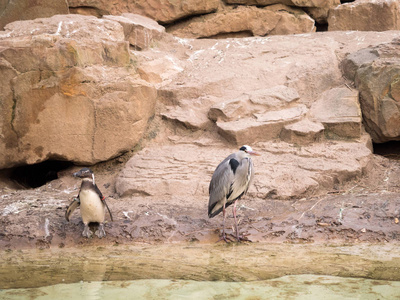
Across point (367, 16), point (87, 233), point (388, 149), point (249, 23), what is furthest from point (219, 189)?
point (249, 23)

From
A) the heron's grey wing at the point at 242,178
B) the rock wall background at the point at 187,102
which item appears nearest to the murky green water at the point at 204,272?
the heron's grey wing at the point at 242,178

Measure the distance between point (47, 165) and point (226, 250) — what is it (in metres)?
3.65

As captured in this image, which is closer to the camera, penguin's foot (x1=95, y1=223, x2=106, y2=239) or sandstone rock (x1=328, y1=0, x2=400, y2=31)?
penguin's foot (x1=95, y1=223, x2=106, y2=239)

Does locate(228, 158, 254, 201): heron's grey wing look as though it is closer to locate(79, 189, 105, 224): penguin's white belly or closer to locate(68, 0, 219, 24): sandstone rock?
locate(79, 189, 105, 224): penguin's white belly

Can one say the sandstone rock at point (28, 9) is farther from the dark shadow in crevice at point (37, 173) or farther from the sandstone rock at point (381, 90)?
the sandstone rock at point (381, 90)

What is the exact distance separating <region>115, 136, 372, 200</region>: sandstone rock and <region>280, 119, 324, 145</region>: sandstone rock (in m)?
0.10

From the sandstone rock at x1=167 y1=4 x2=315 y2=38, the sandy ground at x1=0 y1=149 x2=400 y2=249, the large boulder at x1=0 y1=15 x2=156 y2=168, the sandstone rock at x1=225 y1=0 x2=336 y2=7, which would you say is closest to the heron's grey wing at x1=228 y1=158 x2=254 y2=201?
the sandy ground at x1=0 y1=149 x2=400 y2=249

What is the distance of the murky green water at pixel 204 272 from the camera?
4.11 metres

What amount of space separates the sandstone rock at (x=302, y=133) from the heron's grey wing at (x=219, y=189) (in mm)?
1522

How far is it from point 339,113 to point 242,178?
2.23 metres

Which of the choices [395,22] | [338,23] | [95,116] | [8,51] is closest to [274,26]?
[338,23]

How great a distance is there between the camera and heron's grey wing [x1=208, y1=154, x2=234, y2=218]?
5.41 metres

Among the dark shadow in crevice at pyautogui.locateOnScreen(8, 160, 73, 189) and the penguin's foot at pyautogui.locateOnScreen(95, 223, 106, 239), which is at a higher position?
the penguin's foot at pyautogui.locateOnScreen(95, 223, 106, 239)

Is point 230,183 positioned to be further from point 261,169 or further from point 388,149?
point 388,149
